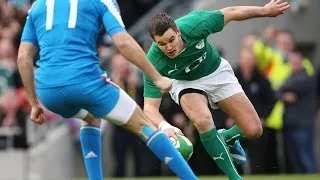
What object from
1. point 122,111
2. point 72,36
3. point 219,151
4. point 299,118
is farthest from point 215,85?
point 299,118

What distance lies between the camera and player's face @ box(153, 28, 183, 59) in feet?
33.5

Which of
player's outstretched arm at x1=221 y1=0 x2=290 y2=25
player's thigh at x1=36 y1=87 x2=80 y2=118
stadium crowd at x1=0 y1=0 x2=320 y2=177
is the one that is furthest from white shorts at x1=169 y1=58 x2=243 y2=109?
stadium crowd at x1=0 y1=0 x2=320 y2=177

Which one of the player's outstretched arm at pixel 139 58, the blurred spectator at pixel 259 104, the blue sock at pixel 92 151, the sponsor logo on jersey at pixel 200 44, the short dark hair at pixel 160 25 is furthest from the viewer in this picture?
the blurred spectator at pixel 259 104

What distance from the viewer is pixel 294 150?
1641 centimetres

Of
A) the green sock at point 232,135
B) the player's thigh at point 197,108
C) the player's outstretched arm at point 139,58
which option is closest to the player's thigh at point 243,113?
the green sock at point 232,135

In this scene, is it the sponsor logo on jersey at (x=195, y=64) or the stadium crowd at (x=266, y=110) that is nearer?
the sponsor logo on jersey at (x=195, y=64)

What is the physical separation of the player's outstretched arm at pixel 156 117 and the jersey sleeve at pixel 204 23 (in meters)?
0.84

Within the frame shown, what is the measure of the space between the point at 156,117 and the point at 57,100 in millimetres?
1787

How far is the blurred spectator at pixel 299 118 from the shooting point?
16281 mm

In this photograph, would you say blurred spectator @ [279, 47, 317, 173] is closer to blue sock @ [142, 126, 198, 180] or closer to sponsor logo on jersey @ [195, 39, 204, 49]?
sponsor logo on jersey @ [195, 39, 204, 49]

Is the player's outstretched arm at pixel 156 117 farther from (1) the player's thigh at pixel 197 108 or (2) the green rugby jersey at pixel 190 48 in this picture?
(1) the player's thigh at pixel 197 108

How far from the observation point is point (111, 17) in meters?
9.27

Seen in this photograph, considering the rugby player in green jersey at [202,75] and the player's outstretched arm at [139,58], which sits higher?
the player's outstretched arm at [139,58]

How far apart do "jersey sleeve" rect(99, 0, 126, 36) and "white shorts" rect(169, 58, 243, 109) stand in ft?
6.97
